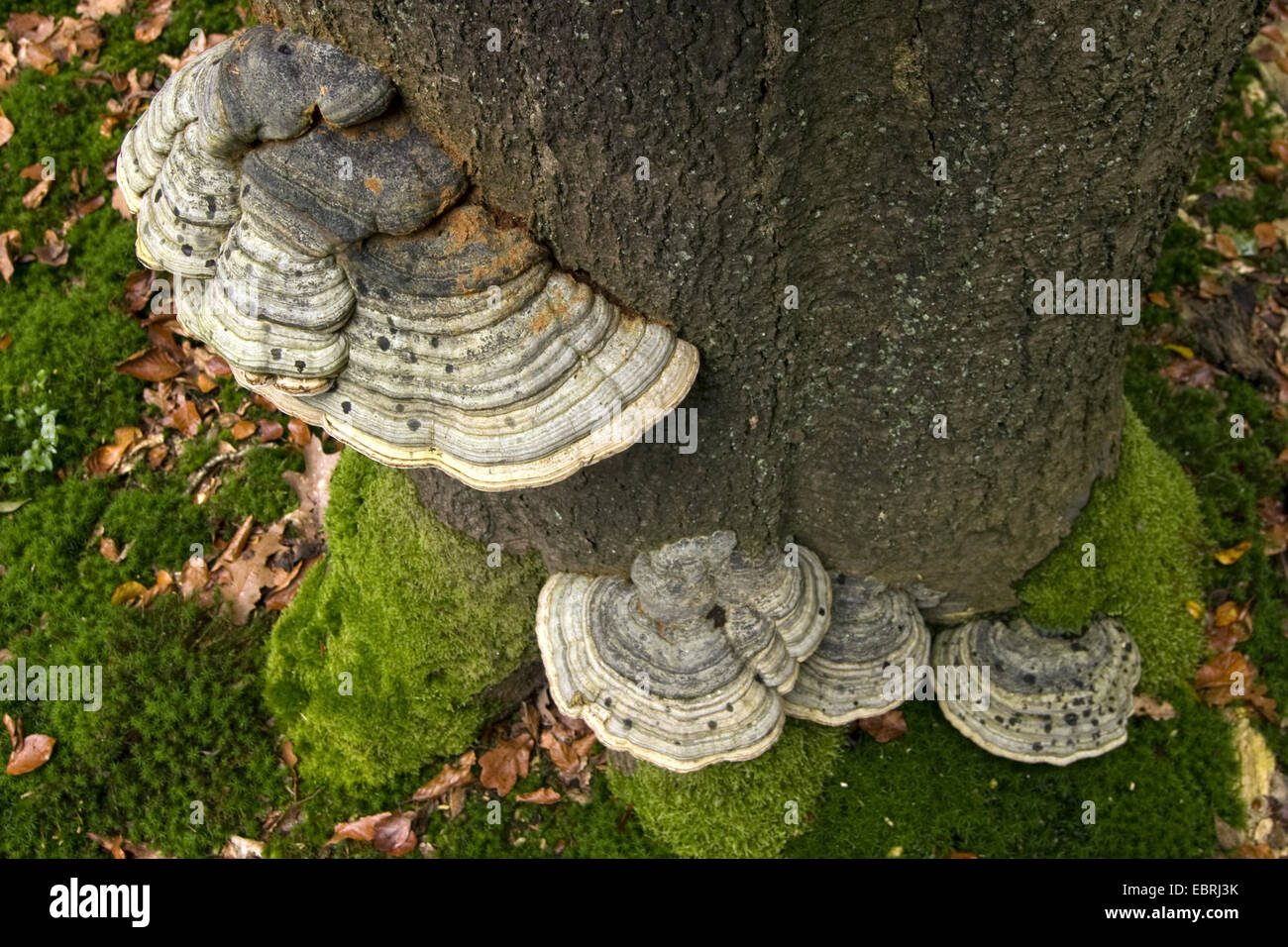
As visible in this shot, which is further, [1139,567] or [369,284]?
[1139,567]

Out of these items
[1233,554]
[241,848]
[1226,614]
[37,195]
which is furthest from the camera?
[37,195]

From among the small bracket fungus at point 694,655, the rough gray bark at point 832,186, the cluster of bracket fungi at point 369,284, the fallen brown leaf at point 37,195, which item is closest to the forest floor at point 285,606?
the fallen brown leaf at point 37,195

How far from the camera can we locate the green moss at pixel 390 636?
15.8 ft

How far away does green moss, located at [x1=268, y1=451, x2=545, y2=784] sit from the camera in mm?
4805

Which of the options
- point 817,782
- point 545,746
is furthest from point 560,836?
point 817,782

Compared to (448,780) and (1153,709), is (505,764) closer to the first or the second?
(448,780)

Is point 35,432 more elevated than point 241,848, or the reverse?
point 35,432

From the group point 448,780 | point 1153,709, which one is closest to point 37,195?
point 448,780

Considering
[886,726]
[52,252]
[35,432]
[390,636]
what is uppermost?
[52,252]

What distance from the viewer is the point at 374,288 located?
278 centimetres

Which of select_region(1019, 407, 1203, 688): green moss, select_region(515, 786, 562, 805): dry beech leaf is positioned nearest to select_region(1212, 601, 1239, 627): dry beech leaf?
select_region(1019, 407, 1203, 688): green moss

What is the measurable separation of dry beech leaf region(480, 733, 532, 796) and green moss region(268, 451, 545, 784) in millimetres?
217

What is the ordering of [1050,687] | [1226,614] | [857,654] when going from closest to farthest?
[857,654]
[1050,687]
[1226,614]

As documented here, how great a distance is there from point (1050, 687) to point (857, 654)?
1.00 m
